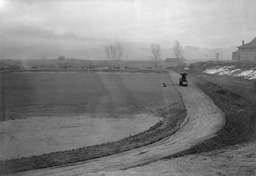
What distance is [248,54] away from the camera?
84.2m

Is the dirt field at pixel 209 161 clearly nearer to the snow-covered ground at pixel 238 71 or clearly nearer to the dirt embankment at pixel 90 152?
the dirt embankment at pixel 90 152

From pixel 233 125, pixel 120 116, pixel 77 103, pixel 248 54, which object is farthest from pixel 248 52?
pixel 120 116

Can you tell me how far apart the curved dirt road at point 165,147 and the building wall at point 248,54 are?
66.7 metres

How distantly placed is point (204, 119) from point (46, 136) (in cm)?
1274

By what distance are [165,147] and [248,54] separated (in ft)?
263

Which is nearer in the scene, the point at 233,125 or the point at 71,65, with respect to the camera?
the point at 233,125

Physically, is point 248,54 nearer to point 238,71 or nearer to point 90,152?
point 238,71

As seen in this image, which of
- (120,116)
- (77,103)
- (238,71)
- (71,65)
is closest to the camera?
(120,116)

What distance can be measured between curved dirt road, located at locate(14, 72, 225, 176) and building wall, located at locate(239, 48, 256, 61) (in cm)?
6668

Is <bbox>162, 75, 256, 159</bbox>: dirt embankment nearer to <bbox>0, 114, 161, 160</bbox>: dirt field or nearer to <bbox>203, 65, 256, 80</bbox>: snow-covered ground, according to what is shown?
<bbox>0, 114, 161, 160</bbox>: dirt field

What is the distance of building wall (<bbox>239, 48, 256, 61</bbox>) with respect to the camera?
82363 millimetres

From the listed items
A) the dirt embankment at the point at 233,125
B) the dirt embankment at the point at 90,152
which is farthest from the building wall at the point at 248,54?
the dirt embankment at the point at 90,152

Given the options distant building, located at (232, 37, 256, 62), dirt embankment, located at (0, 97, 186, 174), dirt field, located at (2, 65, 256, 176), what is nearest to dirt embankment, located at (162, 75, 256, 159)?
dirt field, located at (2, 65, 256, 176)

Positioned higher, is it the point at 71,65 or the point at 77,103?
the point at 71,65
